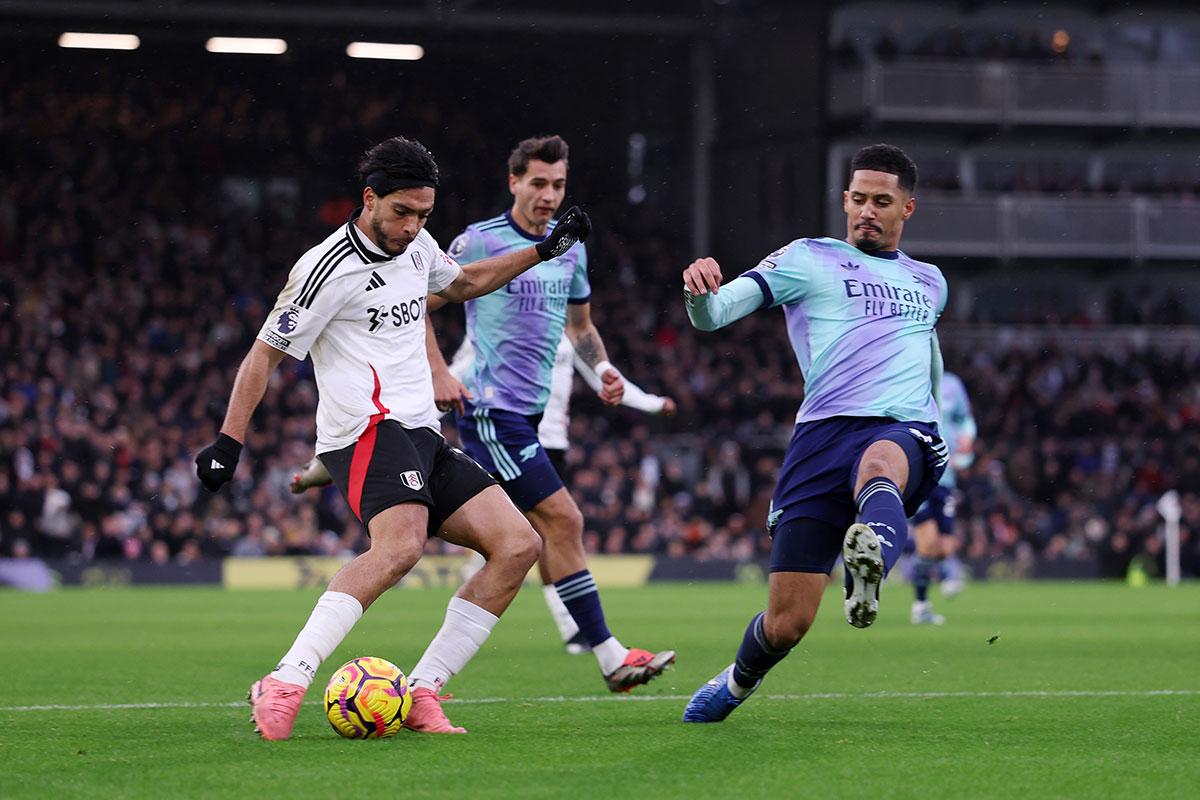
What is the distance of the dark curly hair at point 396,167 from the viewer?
7.12 metres

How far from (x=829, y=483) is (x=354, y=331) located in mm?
1926

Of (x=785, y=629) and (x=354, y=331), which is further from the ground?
(x=354, y=331)

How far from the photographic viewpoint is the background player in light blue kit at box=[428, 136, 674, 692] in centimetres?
952

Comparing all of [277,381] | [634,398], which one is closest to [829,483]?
[634,398]

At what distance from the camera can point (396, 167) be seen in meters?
7.11

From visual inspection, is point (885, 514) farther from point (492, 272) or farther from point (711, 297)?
point (492, 272)

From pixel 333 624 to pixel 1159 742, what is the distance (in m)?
3.12

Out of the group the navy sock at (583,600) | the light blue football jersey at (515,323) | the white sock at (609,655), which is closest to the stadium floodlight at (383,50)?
the light blue football jersey at (515,323)

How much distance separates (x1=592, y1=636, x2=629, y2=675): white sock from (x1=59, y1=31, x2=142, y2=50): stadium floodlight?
28.3 metres

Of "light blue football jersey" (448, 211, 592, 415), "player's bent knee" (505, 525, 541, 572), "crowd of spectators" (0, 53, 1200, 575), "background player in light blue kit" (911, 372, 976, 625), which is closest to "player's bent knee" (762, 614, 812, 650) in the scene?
"player's bent knee" (505, 525, 541, 572)

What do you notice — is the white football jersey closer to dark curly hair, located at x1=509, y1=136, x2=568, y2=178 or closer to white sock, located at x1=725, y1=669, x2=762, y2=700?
white sock, located at x1=725, y1=669, x2=762, y2=700

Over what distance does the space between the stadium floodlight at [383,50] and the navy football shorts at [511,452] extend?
27.2 m

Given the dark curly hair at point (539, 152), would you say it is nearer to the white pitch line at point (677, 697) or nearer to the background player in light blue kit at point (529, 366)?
the background player in light blue kit at point (529, 366)

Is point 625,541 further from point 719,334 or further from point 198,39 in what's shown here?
point 198,39
